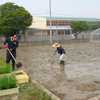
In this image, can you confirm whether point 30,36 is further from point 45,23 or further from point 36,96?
point 36,96

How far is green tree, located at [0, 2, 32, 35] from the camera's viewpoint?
2989cm

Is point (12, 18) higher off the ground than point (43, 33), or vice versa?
point (12, 18)

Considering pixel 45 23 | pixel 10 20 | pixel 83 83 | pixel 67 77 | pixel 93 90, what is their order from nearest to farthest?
pixel 93 90, pixel 83 83, pixel 67 77, pixel 10 20, pixel 45 23

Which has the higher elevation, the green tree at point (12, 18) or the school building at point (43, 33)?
the green tree at point (12, 18)

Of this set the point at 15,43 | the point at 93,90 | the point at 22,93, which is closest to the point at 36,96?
the point at 22,93

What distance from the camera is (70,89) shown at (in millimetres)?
5418

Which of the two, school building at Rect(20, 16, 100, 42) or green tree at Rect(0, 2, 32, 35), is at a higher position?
green tree at Rect(0, 2, 32, 35)

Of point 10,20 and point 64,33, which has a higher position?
point 10,20

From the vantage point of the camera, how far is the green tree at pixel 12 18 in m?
29.9

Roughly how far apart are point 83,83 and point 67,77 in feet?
3.42

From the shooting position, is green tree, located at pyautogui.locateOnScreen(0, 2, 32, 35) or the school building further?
the school building

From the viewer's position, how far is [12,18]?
97.9 feet

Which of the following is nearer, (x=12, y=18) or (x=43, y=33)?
(x=12, y=18)

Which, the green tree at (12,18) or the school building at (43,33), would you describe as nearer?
the green tree at (12,18)
